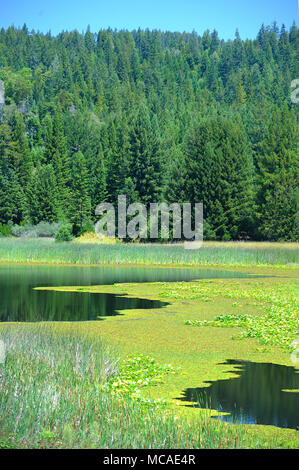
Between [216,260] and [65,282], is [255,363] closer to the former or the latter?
[65,282]

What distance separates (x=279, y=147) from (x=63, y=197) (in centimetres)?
2957

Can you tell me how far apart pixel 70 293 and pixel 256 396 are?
15.6 m

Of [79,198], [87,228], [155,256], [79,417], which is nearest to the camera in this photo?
[79,417]

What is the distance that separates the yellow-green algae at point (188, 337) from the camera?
11.5 m

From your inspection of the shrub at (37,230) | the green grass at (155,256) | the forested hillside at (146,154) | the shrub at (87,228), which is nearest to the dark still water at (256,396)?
the green grass at (155,256)

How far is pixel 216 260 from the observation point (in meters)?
40.5

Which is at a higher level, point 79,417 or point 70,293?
point 79,417

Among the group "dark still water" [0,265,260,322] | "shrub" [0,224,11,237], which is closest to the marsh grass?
"dark still water" [0,265,260,322]

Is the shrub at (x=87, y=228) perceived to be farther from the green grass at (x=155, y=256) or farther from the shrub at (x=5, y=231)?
the green grass at (x=155, y=256)

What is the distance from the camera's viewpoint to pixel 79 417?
8.78 metres

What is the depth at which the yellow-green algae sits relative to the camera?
11.5 m

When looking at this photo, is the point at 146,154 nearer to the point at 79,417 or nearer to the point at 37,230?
the point at 37,230

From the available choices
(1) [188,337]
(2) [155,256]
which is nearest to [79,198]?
(2) [155,256]

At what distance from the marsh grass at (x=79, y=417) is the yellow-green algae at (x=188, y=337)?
0.80 metres
